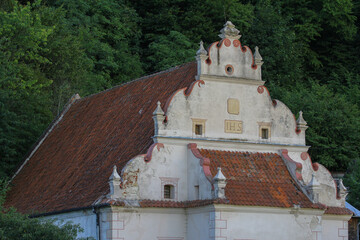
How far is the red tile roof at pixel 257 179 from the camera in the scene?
34.6 metres

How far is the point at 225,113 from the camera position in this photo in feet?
120

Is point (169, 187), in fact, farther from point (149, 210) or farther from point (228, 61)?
point (228, 61)

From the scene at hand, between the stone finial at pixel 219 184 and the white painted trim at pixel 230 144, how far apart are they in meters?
2.61

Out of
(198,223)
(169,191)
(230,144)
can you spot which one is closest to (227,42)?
(230,144)

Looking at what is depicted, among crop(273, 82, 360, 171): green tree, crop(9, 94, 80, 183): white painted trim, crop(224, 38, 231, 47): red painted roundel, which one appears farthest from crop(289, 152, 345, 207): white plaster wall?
crop(273, 82, 360, 171): green tree

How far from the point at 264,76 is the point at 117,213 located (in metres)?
34.3

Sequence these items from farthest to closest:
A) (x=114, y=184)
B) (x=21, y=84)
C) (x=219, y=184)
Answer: (x=21, y=84) < (x=114, y=184) < (x=219, y=184)

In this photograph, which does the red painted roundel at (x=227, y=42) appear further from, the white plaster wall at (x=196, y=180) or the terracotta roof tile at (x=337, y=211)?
the terracotta roof tile at (x=337, y=211)

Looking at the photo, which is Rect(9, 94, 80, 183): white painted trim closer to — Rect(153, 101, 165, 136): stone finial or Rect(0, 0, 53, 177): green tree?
Rect(0, 0, 53, 177): green tree

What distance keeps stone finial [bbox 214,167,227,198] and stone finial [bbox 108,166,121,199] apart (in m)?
3.57

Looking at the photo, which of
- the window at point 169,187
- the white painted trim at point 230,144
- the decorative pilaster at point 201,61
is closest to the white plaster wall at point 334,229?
the white painted trim at point 230,144

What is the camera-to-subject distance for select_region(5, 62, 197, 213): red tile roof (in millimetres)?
37000

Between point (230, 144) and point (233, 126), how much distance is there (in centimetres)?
73

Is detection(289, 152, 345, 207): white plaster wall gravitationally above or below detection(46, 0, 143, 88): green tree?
below
